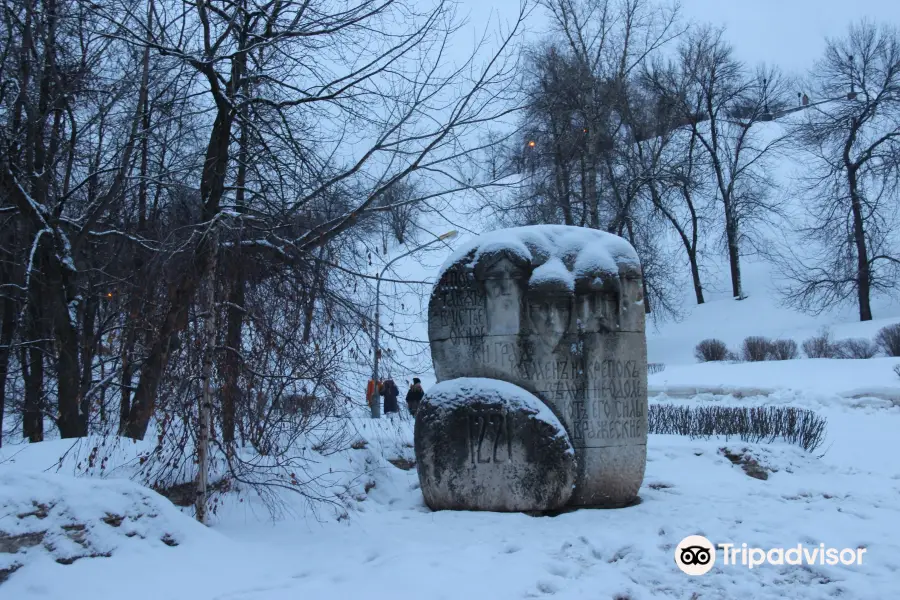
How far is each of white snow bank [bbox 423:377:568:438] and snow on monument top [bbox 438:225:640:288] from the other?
3.34 ft

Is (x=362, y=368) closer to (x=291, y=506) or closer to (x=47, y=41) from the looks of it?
(x=291, y=506)

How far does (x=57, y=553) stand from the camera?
3.94m

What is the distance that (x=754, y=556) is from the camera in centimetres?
510

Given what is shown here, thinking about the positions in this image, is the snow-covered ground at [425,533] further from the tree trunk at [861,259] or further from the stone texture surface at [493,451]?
the tree trunk at [861,259]

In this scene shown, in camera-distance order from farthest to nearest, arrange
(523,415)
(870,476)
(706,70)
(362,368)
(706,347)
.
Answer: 1. (706,70)
2. (706,347)
3. (870,476)
4. (523,415)
5. (362,368)

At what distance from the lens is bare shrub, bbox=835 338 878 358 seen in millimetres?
18328

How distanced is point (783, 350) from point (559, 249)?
15.2m

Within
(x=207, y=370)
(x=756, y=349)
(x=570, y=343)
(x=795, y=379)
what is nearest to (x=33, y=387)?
(x=207, y=370)

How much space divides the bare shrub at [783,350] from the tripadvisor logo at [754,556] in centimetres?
1573

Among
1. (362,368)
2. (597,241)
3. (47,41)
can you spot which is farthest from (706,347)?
(47,41)

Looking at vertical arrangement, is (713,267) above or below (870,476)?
above

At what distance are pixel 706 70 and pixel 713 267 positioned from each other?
9.64 m

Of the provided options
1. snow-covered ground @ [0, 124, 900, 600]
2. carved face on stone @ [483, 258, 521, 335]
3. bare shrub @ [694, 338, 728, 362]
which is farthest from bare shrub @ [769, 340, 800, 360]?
carved face on stone @ [483, 258, 521, 335]

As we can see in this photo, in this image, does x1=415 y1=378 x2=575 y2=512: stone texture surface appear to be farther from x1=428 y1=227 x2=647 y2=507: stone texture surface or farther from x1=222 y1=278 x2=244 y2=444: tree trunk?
x1=222 y1=278 x2=244 y2=444: tree trunk
